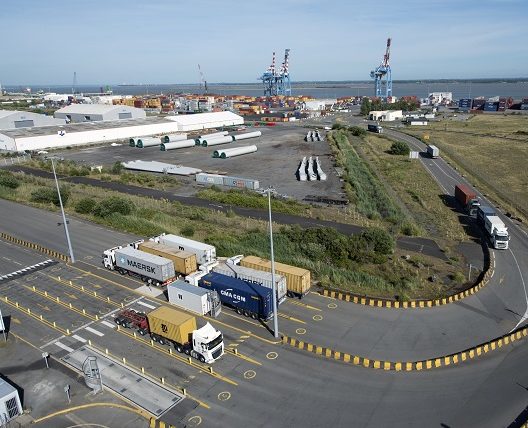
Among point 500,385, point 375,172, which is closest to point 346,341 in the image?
point 500,385

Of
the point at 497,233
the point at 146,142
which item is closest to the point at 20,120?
the point at 146,142

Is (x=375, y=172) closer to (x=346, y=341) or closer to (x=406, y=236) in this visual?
(x=406, y=236)

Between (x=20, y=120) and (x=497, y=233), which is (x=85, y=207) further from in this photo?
(x=20, y=120)

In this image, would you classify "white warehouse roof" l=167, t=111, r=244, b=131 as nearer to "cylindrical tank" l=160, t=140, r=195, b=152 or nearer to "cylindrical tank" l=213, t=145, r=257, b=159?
"cylindrical tank" l=160, t=140, r=195, b=152

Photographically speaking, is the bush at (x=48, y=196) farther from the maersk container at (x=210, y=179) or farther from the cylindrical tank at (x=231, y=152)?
the cylindrical tank at (x=231, y=152)

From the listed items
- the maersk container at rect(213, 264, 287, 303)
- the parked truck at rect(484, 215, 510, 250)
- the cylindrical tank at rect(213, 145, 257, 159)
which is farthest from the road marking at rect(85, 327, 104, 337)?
the cylindrical tank at rect(213, 145, 257, 159)

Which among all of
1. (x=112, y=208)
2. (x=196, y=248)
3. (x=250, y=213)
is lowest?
(x=250, y=213)

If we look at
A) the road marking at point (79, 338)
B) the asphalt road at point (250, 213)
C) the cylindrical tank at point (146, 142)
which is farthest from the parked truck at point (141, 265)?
the cylindrical tank at point (146, 142)
